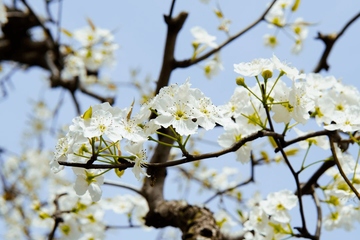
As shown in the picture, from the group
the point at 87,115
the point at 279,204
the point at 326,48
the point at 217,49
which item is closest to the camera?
the point at 87,115

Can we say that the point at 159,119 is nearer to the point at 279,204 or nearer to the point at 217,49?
the point at 279,204

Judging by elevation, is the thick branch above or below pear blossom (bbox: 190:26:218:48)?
below

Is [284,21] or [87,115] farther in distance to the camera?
[284,21]

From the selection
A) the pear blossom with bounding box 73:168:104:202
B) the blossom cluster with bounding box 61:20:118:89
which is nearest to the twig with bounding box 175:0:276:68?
the pear blossom with bounding box 73:168:104:202

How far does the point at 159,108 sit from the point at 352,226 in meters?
1.01

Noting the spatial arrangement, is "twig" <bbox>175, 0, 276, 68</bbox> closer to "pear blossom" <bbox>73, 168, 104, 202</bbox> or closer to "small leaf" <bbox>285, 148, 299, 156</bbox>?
"small leaf" <bbox>285, 148, 299, 156</bbox>

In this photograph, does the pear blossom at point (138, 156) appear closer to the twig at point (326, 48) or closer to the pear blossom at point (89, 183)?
the pear blossom at point (89, 183)

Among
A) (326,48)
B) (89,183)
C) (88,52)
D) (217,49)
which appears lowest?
(89,183)

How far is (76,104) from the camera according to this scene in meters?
2.60

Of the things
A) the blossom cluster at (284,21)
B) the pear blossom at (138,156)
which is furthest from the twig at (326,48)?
the pear blossom at (138,156)

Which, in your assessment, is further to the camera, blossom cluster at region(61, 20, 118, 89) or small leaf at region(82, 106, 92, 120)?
blossom cluster at region(61, 20, 118, 89)

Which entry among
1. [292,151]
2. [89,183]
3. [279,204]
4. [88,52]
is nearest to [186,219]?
[279,204]

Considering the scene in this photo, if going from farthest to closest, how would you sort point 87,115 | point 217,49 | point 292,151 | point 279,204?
point 217,49
point 292,151
point 279,204
point 87,115

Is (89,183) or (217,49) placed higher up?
(217,49)
